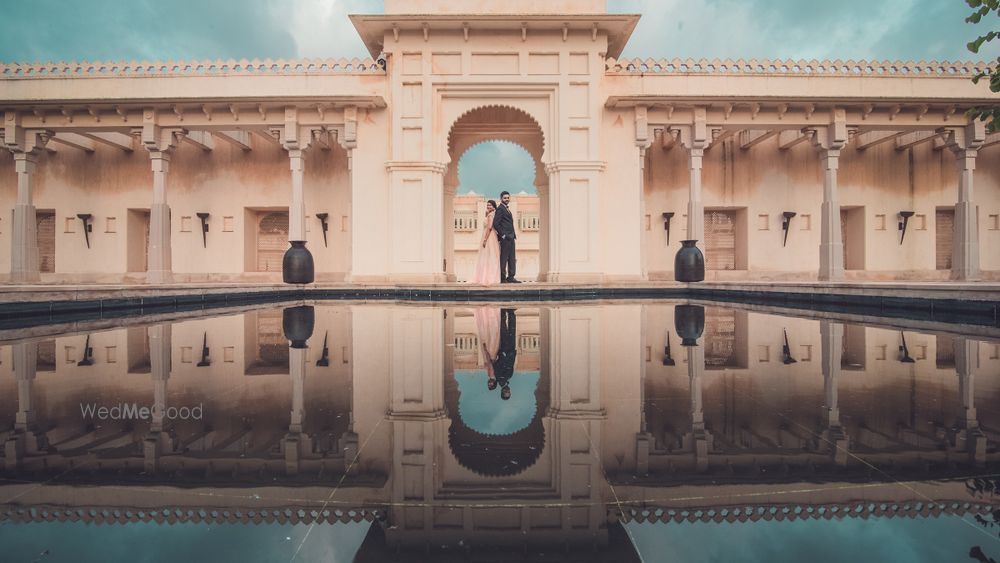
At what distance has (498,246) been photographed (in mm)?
10992

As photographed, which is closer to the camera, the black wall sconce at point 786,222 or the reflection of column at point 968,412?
the reflection of column at point 968,412

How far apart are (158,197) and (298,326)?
31.7 feet

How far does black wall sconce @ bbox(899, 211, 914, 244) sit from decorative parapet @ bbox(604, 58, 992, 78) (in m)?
3.55

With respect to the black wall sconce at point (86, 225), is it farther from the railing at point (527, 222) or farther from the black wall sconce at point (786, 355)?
the black wall sconce at point (786, 355)

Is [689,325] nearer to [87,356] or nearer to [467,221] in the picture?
[87,356]

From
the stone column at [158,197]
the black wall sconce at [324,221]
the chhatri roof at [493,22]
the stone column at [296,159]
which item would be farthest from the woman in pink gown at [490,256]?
the stone column at [158,197]

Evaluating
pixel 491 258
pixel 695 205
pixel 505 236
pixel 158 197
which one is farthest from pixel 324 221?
pixel 695 205

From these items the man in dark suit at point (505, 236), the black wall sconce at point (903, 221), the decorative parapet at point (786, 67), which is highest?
the decorative parapet at point (786, 67)

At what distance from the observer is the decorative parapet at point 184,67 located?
11.0 meters

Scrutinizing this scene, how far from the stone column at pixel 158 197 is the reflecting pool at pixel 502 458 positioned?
10204 millimetres

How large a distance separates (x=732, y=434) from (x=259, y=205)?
14.3 metres

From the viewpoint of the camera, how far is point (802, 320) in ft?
14.2

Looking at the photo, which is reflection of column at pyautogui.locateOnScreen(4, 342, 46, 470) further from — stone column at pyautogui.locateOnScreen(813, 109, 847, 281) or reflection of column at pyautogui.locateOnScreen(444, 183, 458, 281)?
stone column at pyautogui.locateOnScreen(813, 109, 847, 281)

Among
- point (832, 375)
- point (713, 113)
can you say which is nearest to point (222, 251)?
point (713, 113)
